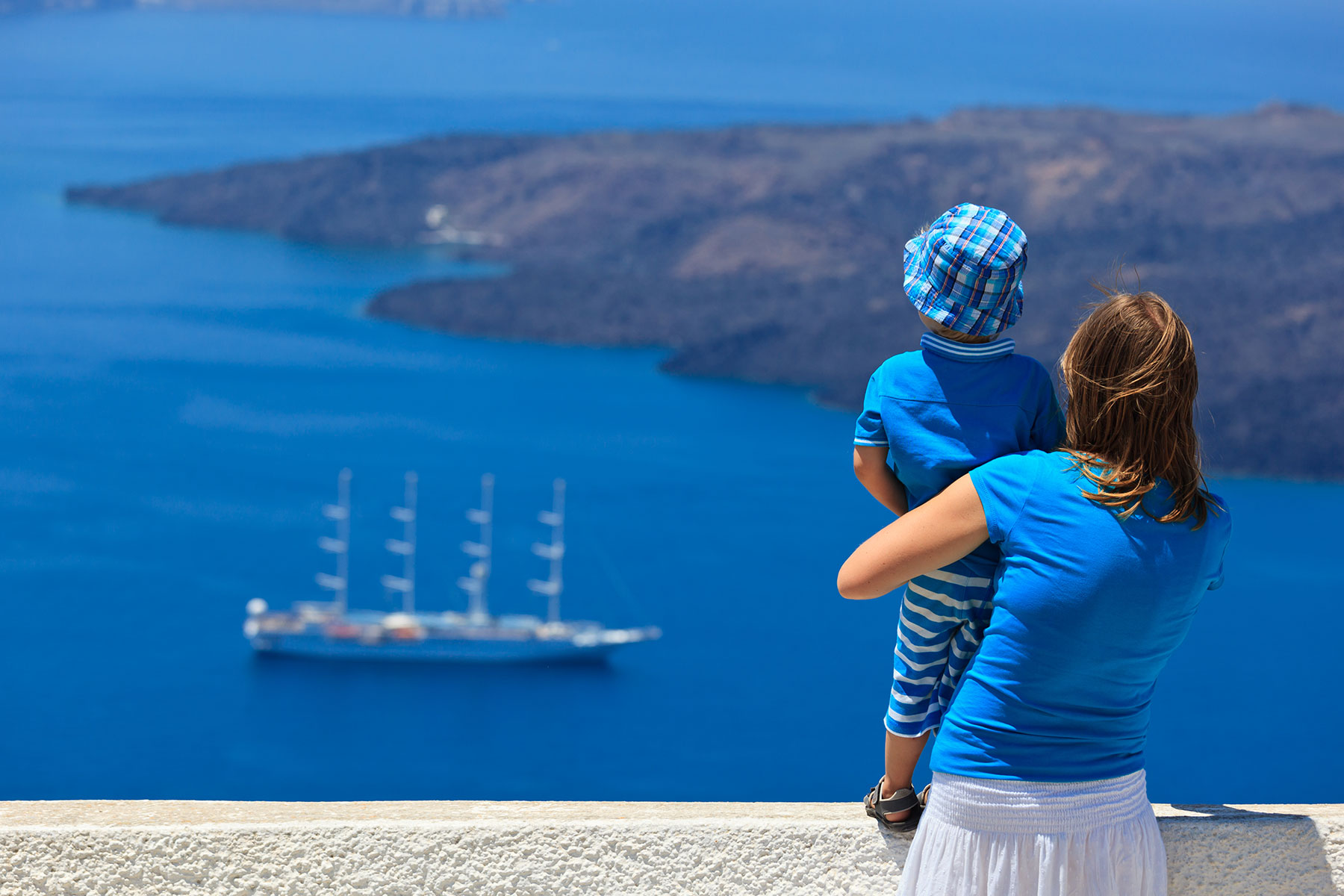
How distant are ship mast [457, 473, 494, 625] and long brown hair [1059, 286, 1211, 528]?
38.7m

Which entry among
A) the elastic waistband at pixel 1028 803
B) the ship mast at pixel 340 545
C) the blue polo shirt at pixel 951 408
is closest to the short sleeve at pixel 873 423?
the blue polo shirt at pixel 951 408

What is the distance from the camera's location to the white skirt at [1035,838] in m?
1.39

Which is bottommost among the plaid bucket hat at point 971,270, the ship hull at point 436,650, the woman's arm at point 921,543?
the ship hull at point 436,650

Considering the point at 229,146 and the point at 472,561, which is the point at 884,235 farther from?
the point at 229,146

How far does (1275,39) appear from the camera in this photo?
344 feet

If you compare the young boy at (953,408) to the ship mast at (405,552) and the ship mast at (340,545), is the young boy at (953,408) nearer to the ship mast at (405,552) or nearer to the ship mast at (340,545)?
the ship mast at (340,545)

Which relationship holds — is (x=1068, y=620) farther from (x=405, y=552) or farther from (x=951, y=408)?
(x=405, y=552)

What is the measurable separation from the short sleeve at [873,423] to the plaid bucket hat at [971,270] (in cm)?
10

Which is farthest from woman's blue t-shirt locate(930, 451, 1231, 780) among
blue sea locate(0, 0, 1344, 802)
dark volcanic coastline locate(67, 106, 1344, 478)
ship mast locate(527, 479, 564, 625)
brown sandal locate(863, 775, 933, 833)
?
dark volcanic coastline locate(67, 106, 1344, 478)

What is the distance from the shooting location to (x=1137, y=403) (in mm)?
1318

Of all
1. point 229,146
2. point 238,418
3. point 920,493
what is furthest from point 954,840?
point 229,146

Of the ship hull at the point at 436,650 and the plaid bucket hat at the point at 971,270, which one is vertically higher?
the plaid bucket hat at the point at 971,270

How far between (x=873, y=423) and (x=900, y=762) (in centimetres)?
39

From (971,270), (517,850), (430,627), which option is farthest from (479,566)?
(971,270)
